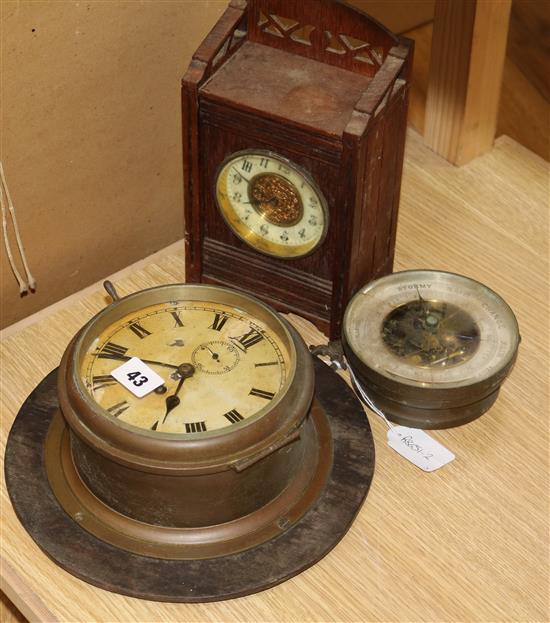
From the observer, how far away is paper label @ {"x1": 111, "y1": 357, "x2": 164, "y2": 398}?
139cm

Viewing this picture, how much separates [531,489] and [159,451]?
0.50 meters

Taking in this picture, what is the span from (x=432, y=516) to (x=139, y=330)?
0.42 m

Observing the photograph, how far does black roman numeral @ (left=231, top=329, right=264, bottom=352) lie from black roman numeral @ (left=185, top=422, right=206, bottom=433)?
0.13m

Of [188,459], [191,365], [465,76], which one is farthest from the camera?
[465,76]

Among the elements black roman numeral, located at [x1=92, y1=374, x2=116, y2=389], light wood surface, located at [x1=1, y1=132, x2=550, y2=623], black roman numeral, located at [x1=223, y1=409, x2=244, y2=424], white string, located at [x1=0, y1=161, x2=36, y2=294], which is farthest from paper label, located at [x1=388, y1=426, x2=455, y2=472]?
white string, located at [x1=0, y1=161, x2=36, y2=294]

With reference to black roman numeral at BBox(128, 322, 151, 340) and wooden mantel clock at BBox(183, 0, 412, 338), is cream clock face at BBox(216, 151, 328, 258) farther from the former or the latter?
black roman numeral at BBox(128, 322, 151, 340)

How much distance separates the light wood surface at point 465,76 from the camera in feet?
6.13

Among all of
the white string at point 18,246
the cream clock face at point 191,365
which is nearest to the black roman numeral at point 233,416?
the cream clock face at point 191,365

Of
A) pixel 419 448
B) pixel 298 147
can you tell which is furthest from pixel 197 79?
pixel 419 448

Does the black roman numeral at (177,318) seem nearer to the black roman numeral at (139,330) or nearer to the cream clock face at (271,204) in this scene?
Answer: the black roman numeral at (139,330)

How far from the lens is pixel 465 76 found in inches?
75.8

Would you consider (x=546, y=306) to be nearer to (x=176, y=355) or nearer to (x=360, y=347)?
(x=360, y=347)

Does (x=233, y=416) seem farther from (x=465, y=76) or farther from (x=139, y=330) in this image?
(x=465, y=76)

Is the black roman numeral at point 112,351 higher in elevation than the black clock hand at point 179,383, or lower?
lower
